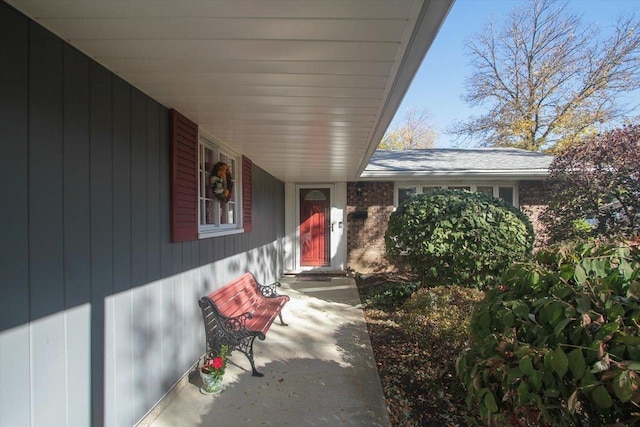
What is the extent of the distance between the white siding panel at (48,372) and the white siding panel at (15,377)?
3 centimetres

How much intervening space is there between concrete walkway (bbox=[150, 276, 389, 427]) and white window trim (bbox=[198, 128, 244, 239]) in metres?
1.45

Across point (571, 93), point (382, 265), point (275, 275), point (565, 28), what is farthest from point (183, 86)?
point (565, 28)

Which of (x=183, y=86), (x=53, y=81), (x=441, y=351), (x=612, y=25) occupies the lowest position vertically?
(x=441, y=351)

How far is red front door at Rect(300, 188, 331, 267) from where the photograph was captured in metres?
8.66

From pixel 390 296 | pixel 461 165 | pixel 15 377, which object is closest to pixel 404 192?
pixel 461 165

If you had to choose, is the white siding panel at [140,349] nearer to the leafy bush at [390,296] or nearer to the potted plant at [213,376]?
the potted plant at [213,376]

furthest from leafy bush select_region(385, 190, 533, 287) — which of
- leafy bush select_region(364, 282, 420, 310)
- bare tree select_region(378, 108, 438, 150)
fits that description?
Answer: bare tree select_region(378, 108, 438, 150)

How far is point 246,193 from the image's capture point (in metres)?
5.13

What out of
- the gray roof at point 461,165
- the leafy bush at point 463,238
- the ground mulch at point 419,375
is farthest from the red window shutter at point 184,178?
the gray roof at point 461,165

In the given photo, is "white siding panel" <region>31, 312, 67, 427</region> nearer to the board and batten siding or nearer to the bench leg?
the board and batten siding

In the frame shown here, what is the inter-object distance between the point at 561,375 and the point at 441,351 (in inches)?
93.4

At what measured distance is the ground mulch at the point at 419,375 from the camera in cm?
256

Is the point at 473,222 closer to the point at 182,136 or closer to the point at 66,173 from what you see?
the point at 182,136

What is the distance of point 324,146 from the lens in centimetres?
417
